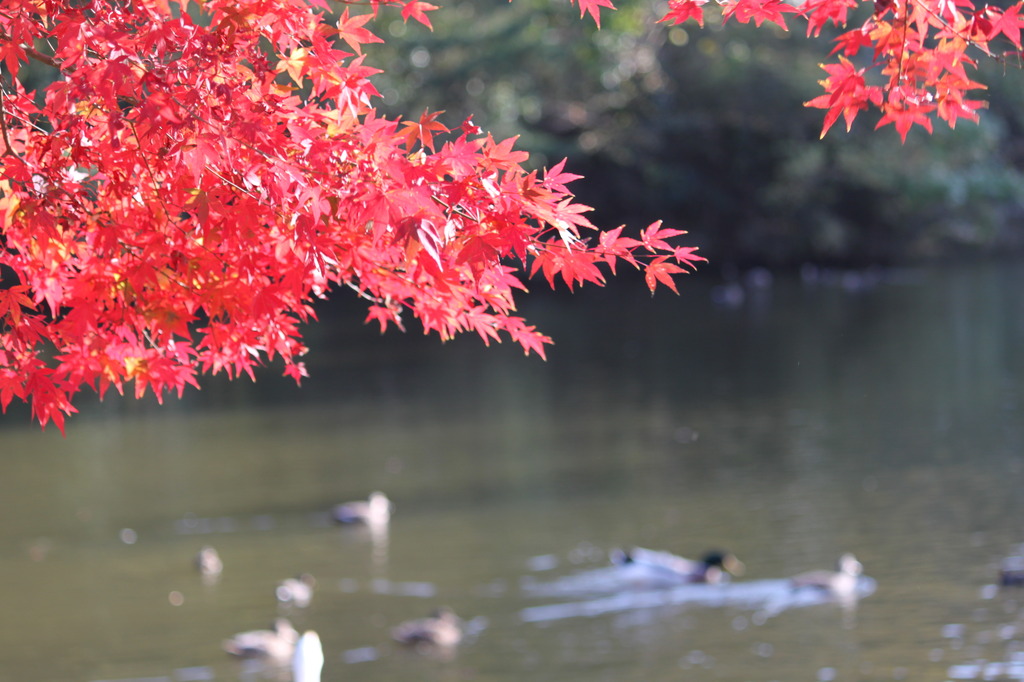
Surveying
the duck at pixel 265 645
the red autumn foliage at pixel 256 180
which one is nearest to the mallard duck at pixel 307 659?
the duck at pixel 265 645

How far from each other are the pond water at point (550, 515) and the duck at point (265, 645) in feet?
0.43

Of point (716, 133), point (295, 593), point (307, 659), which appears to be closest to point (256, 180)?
point (307, 659)

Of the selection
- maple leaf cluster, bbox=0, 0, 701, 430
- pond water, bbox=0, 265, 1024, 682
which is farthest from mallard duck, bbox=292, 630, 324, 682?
maple leaf cluster, bbox=0, 0, 701, 430

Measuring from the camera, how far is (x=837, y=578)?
778 centimetres

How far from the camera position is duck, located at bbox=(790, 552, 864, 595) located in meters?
7.74

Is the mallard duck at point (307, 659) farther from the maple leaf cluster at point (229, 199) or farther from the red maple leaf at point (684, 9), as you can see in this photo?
the red maple leaf at point (684, 9)

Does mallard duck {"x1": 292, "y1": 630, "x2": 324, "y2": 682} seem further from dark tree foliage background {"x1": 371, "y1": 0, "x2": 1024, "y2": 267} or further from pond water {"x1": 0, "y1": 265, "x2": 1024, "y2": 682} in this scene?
dark tree foliage background {"x1": 371, "y1": 0, "x2": 1024, "y2": 267}

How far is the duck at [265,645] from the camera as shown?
23.6ft

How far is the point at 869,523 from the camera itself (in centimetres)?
927

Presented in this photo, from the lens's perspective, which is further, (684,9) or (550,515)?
(550,515)

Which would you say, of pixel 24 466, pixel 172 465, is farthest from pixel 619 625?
pixel 24 466

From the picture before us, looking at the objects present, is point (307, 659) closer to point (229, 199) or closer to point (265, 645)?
point (265, 645)

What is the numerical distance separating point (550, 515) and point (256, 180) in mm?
7111

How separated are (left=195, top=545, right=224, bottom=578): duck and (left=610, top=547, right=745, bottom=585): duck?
2.92 meters
